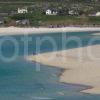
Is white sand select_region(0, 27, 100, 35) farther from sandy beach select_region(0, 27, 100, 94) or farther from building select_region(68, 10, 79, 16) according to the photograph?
sandy beach select_region(0, 27, 100, 94)

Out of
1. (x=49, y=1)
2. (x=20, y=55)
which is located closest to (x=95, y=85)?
(x=20, y=55)

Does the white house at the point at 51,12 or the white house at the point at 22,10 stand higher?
the white house at the point at 22,10

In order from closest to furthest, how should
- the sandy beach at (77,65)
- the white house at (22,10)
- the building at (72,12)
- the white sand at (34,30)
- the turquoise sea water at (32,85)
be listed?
the turquoise sea water at (32,85), the sandy beach at (77,65), the white sand at (34,30), the white house at (22,10), the building at (72,12)

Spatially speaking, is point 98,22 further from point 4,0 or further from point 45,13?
point 4,0

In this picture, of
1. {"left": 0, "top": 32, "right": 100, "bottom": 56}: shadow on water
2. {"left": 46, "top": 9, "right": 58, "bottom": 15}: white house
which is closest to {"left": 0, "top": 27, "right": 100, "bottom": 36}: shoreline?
{"left": 0, "top": 32, "right": 100, "bottom": 56}: shadow on water

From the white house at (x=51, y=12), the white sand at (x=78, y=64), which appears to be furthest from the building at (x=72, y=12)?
the white sand at (x=78, y=64)

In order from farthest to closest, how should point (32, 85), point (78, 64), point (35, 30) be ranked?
point (35, 30) < point (78, 64) < point (32, 85)

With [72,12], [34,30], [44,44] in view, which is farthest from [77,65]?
[72,12]

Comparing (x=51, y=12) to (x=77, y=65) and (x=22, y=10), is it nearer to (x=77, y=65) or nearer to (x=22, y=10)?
(x=22, y=10)

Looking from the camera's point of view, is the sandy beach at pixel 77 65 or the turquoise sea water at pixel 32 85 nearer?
the turquoise sea water at pixel 32 85

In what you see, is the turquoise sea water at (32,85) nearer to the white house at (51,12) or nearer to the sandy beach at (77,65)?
the sandy beach at (77,65)
